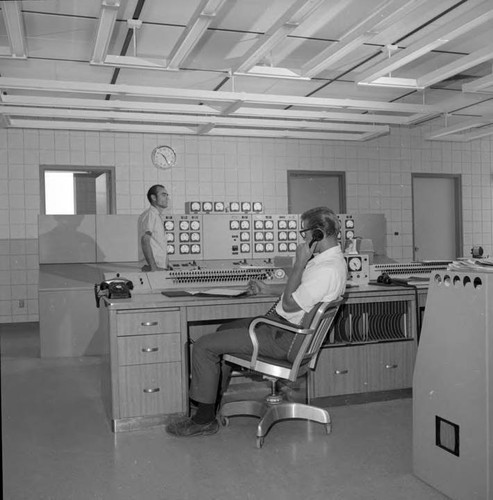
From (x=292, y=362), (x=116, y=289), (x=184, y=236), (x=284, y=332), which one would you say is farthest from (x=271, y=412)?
(x=184, y=236)

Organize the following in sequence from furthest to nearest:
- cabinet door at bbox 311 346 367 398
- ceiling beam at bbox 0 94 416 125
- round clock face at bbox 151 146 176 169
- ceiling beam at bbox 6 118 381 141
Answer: round clock face at bbox 151 146 176 169, ceiling beam at bbox 6 118 381 141, ceiling beam at bbox 0 94 416 125, cabinet door at bbox 311 346 367 398

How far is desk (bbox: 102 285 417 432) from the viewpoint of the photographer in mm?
3484

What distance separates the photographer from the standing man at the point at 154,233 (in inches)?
219

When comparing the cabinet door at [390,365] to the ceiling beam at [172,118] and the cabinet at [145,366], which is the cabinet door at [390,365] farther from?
the ceiling beam at [172,118]

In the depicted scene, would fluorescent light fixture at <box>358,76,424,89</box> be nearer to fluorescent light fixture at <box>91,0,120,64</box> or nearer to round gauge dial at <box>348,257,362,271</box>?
round gauge dial at <box>348,257,362,271</box>

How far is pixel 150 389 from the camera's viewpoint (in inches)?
139

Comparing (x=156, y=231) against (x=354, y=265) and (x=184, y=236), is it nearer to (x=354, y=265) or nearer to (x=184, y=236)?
(x=184, y=236)

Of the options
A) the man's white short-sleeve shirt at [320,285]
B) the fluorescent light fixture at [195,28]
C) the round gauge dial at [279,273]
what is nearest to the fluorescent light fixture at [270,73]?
the fluorescent light fixture at [195,28]

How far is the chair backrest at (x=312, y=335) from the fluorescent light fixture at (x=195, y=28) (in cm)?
184

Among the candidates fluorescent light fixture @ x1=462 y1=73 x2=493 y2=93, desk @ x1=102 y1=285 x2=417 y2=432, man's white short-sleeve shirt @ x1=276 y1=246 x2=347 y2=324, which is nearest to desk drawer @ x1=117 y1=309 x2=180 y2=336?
desk @ x1=102 y1=285 x2=417 y2=432

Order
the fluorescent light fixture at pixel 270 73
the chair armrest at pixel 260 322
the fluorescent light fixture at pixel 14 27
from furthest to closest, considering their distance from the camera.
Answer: the fluorescent light fixture at pixel 270 73
the fluorescent light fixture at pixel 14 27
the chair armrest at pixel 260 322

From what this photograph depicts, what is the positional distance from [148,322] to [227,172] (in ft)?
16.7

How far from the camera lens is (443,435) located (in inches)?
99.8

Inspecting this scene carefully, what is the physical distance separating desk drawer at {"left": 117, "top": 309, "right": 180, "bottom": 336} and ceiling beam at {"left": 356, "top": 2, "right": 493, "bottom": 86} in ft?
8.31
